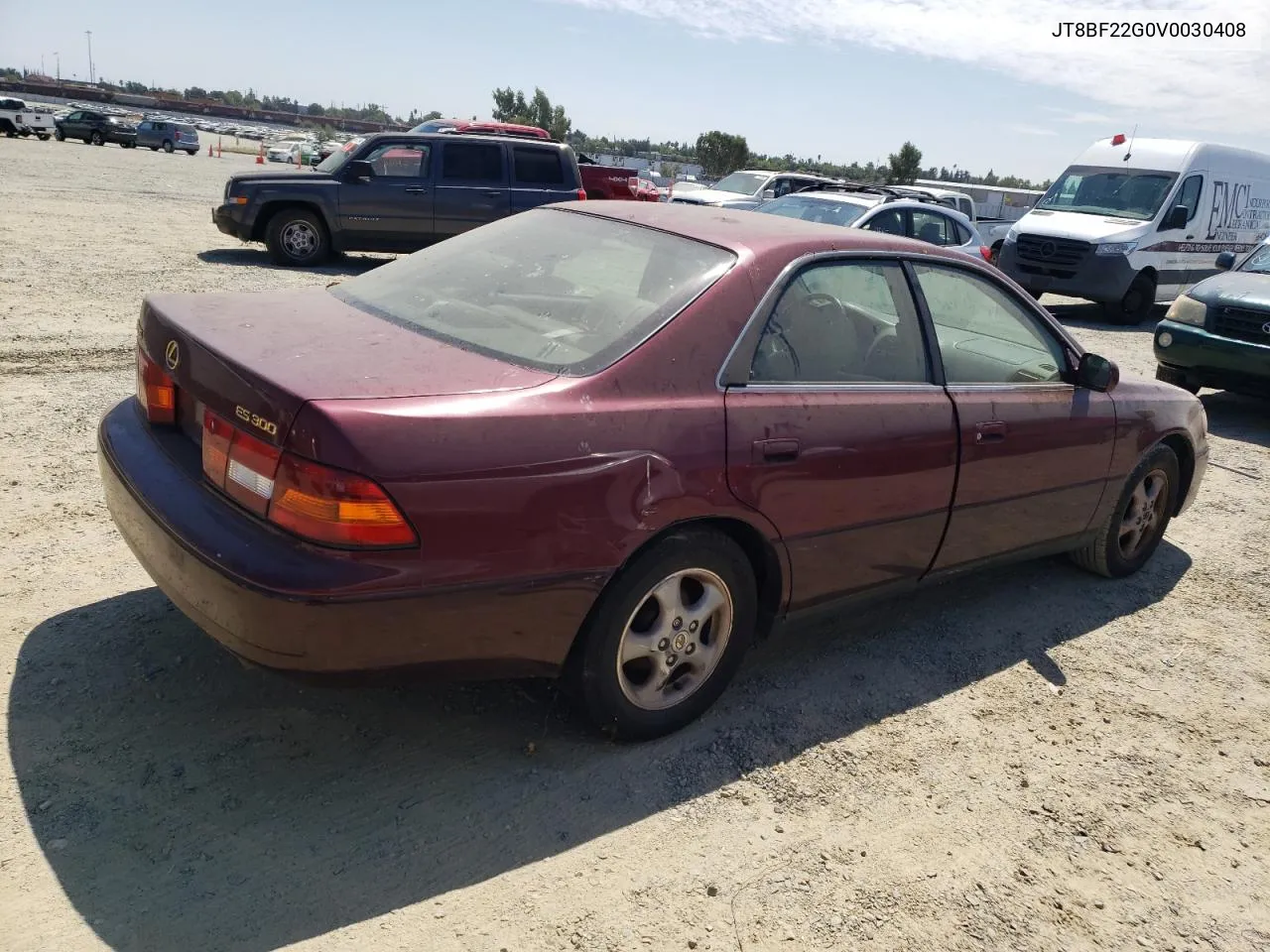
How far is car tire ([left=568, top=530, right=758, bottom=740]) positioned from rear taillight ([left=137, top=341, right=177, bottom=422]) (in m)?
1.40

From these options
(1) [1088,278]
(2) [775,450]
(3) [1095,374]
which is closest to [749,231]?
(2) [775,450]

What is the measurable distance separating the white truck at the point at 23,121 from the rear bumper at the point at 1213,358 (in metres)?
43.6

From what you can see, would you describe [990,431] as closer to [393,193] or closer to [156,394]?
[156,394]

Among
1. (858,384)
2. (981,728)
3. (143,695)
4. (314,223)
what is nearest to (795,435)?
(858,384)

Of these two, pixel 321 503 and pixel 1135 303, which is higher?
pixel 321 503

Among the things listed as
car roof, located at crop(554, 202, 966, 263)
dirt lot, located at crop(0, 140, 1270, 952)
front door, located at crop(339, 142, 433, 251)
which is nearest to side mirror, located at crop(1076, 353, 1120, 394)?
car roof, located at crop(554, 202, 966, 263)

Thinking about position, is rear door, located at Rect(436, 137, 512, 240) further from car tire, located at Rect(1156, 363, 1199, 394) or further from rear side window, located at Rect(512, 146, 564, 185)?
car tire, located at Rect(1156, 363, 1199, 394)

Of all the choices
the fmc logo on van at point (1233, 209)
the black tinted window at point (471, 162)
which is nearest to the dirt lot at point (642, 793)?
the black tinted window at point (471, 162)

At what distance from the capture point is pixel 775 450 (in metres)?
3.06

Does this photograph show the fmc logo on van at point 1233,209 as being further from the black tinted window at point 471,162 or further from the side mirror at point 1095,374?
the side mirror at point 1095,374

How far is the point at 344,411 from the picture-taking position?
2.38 m

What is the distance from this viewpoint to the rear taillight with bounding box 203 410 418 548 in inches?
92.9

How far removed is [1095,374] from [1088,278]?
10911 millimetres

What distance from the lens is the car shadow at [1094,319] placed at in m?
14.0
